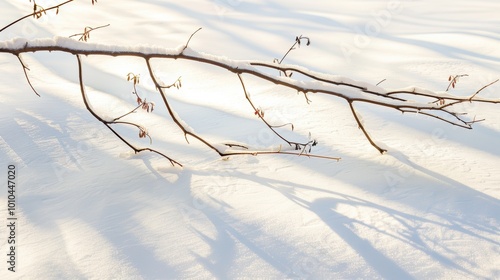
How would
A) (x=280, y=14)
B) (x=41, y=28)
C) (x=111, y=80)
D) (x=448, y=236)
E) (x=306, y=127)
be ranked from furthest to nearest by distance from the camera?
1. (x=280, y=14)
2. (x=41, y=28)
3. (x=111, y=80)
4. (x=306, y=127)
5. (x=448, y=236)

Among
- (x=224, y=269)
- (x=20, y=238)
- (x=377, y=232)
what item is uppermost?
(x=377, y=232)

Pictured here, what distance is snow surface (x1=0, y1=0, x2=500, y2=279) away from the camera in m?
1.39

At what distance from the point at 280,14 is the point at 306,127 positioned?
3.48 m

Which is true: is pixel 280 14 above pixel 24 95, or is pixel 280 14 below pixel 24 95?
above

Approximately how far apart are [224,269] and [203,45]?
3151 millimetres

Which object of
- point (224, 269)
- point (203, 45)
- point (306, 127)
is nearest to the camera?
point (224, 269)

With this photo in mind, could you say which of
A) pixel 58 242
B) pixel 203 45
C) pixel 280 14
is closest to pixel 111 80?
pixel 203 45

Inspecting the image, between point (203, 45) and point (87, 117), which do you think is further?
point (203, 45)

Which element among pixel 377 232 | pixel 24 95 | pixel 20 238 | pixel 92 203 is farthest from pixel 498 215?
pixel 24 95

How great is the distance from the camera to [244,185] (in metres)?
1.82

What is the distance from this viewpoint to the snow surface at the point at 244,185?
54.8 inches

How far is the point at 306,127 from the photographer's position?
2.35 meters

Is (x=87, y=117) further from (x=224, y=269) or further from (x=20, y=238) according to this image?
(x=224, y=269)

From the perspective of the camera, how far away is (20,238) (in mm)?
1525
